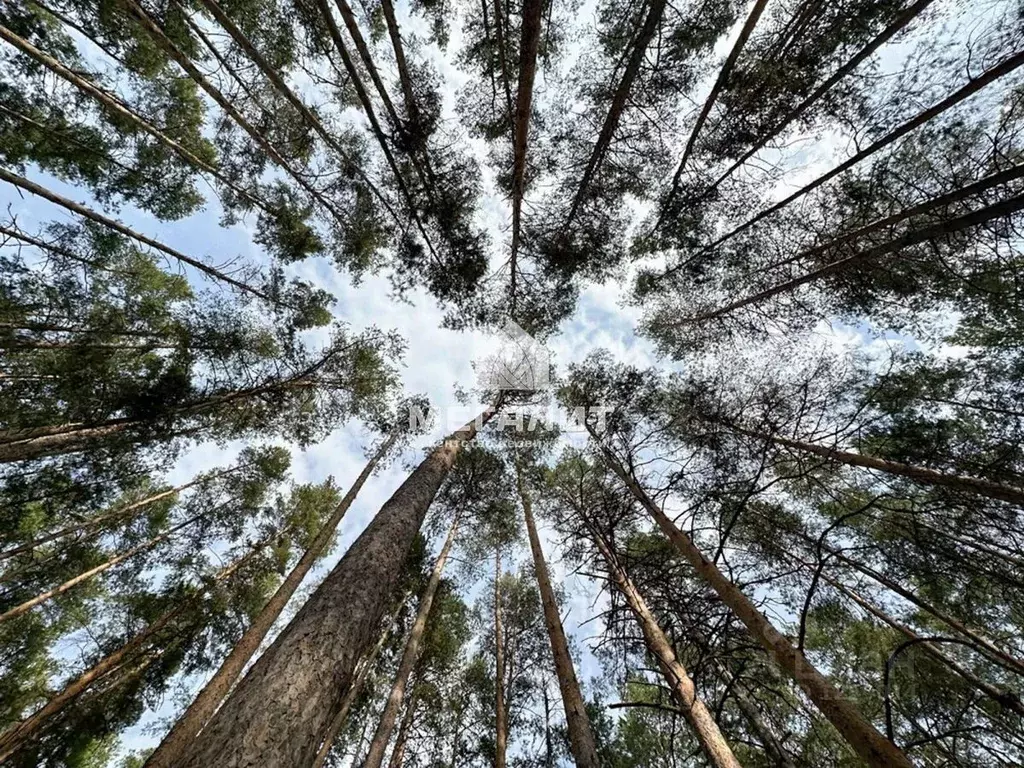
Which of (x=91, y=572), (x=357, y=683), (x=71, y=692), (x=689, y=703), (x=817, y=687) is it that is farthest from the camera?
(x=91, y=572)

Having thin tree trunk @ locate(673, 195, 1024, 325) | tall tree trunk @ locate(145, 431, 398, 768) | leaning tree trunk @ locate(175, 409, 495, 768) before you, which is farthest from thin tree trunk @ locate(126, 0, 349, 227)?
thin tree trunk @ locate(673, 195, 1024, 325)

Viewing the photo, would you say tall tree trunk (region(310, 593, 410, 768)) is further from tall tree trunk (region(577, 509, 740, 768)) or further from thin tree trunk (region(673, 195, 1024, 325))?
thin tree trunk (region(673, 195, 1024, 325))

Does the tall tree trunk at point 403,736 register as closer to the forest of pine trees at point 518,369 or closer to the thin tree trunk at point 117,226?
the forest of pine trees at point 518,369

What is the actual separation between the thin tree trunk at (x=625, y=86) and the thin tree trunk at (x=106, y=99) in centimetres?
744

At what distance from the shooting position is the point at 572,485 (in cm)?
921

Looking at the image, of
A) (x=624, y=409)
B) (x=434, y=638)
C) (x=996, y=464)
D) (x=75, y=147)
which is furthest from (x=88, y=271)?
(x=996, y=464)

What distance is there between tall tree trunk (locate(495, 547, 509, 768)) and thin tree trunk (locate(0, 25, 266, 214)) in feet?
36.7

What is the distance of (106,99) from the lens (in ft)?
22.1

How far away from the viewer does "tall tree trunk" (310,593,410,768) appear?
6.88m

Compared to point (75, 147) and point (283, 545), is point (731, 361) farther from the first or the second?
point (75, 147)

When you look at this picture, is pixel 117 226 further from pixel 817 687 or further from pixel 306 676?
pixel 817 687

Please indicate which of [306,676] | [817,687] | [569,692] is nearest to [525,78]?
[306,676]

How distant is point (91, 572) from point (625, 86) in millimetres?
13125

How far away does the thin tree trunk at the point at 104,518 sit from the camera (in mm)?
7881
